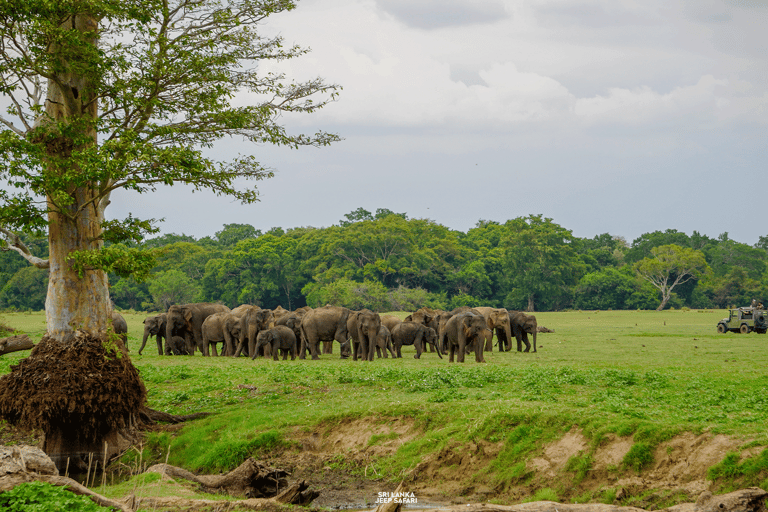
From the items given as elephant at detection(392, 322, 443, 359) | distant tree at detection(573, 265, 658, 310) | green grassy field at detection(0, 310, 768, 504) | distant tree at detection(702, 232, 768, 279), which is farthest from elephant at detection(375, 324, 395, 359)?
distant tree at detection(702, 232, 768, 279)

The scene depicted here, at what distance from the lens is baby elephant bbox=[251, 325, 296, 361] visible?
24906 mm

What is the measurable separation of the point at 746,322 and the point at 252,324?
80.8 ft

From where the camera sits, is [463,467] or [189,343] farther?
[189,343]

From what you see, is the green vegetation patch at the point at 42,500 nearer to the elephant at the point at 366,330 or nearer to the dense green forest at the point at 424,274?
the elephant at the point at 366,330

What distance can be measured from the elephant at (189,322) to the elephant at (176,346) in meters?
0.17

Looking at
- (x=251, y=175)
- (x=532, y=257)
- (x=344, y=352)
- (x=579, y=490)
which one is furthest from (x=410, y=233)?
(x=579, y=490)

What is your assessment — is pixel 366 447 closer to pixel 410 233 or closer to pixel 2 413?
pixel 2 413

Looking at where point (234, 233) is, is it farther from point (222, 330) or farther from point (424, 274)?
point (222, 330)

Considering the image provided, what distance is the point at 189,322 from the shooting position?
94.9ft

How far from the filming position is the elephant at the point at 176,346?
2820 cm

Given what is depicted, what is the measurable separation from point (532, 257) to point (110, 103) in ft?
221

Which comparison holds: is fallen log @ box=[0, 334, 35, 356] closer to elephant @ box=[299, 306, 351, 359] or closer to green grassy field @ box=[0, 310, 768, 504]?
green grassy field @ box=[0, 310, 768, 504]

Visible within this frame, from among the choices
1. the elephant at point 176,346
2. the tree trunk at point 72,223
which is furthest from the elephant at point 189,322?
the tree trunk at point 72,223

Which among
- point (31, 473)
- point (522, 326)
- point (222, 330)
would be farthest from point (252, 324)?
point (31, 473)
